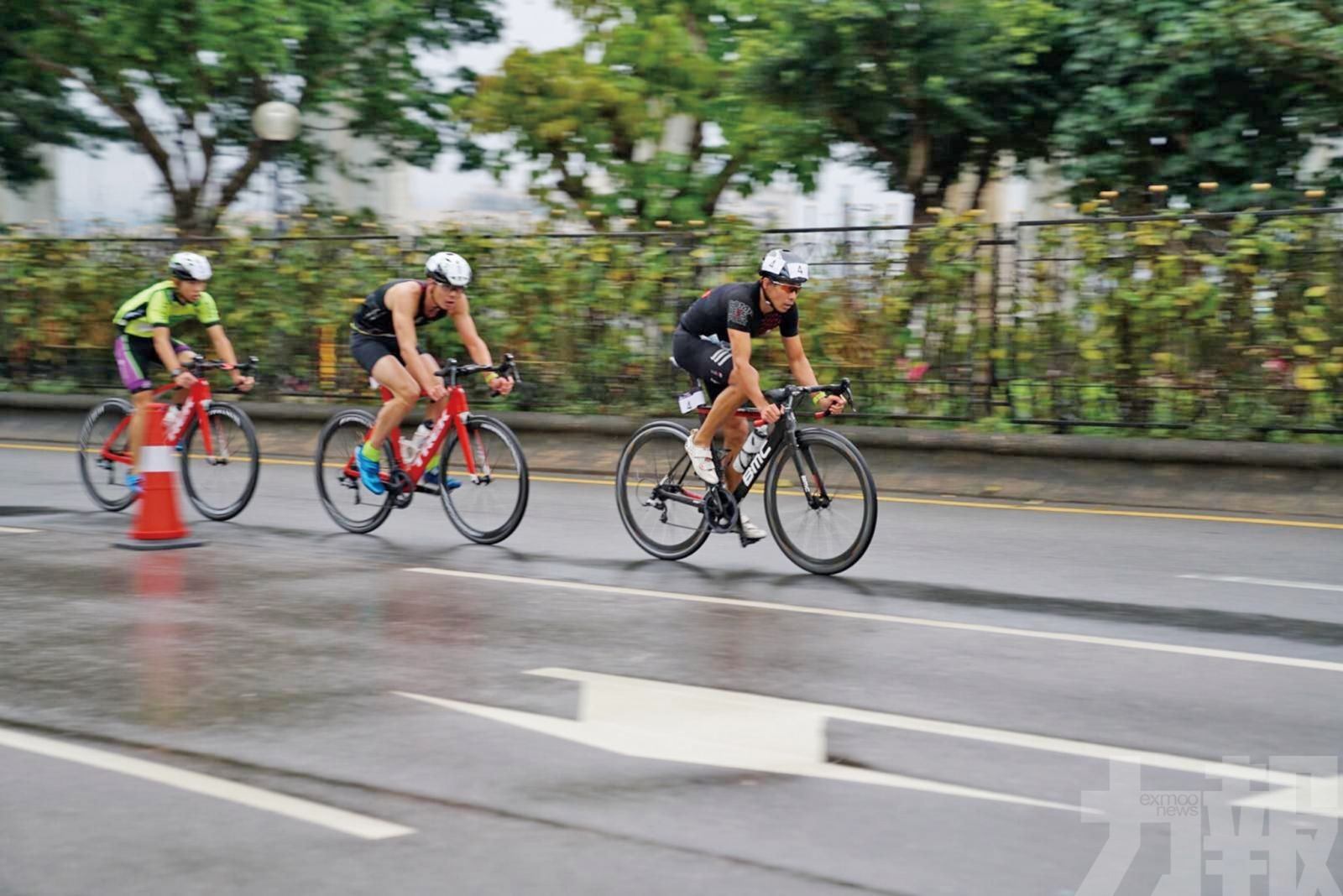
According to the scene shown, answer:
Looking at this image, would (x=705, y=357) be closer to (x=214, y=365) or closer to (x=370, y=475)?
(x=370, y=475)

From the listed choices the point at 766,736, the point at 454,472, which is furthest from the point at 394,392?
the point at 766,736

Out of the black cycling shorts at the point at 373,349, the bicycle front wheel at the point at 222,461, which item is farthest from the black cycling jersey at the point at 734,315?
the bicycle front wheel at the point at 222,461

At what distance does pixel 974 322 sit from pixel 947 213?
977mm

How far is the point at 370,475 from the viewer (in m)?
11.1

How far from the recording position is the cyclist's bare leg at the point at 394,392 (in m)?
10.9

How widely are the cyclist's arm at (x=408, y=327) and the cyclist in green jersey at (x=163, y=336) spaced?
56.7 inches

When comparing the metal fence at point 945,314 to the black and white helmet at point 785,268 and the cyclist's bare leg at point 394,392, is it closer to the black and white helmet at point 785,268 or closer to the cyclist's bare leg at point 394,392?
the cyclist's bare leg at point 394,392

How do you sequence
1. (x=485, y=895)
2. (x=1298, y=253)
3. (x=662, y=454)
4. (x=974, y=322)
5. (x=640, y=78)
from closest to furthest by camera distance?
(x=485, y=895) < (x=662, y=454) < (x=1298, y=253) < (x=974, y=322) < (x=640, y=78)

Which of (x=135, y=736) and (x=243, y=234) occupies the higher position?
(x=243, y=234)

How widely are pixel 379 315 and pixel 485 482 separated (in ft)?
4.35

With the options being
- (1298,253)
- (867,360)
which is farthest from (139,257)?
(1298,253)

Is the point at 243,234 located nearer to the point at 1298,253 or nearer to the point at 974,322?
the point at 974,322

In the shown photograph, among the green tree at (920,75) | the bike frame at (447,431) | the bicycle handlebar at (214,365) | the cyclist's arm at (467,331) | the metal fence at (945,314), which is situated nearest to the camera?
the bike frame at (447,431)

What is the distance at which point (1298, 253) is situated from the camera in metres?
12.5
